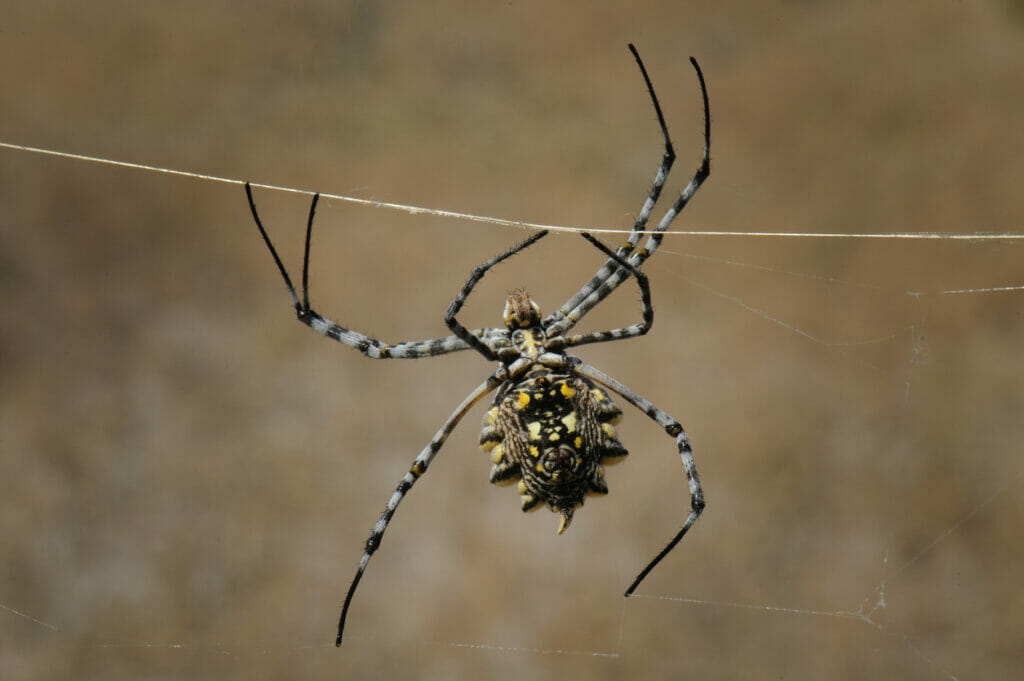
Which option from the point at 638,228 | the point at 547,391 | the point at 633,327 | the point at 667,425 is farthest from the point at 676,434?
the point at 638,228

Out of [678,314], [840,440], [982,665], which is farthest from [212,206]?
[982,665]

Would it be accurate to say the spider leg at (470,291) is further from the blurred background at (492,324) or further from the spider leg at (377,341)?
the blurred background at (492,324)

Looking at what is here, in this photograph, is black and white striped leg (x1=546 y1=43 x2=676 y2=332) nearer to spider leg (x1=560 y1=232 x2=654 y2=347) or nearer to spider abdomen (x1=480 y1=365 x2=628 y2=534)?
spider leg (x1=560 y1=232 x2=654 y2=347)

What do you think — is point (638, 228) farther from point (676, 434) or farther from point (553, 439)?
point (553, 439)

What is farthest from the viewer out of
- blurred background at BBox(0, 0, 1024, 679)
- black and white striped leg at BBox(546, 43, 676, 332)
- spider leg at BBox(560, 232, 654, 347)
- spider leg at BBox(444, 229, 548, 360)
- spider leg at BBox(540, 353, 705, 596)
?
blurred background at BBox(0, 0, 1024, 679)

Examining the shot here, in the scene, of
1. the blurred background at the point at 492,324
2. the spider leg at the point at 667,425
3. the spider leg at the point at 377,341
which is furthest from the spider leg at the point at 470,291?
the blurred background at the point at 492,324

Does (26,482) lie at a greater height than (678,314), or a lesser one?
lesser

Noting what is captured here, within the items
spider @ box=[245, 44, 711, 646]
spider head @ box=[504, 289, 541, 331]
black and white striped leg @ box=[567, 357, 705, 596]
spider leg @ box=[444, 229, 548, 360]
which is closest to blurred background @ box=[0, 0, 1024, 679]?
black and white striped leg @ box=[567, 357, 705, 596]

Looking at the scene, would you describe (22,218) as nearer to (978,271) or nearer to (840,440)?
(840,440)
